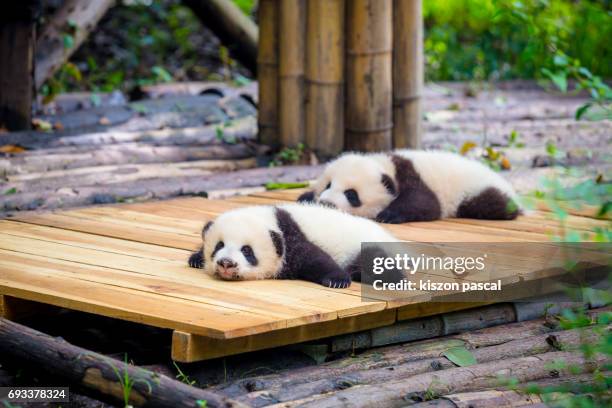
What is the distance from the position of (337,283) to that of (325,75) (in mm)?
3862

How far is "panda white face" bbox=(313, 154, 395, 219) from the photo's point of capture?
19.5 ft

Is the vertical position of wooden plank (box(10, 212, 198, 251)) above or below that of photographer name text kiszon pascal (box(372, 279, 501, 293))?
above

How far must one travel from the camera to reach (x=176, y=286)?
4.38m

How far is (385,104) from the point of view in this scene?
26.2 feet

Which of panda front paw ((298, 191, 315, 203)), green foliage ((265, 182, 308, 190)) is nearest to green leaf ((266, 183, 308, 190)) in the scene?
green foliage ((265, 182, 308, 190))

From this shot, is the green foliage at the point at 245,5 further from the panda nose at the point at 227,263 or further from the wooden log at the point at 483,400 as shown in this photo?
the wooden log at the point at 483,400

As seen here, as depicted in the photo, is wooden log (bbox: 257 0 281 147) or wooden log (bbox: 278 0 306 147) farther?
wooden log (bbox: 257 0 281 147)

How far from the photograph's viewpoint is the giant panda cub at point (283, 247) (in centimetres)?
454

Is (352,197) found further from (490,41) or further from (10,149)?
(490,41)

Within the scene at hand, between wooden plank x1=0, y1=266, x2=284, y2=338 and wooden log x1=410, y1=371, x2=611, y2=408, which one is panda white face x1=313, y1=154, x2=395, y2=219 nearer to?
wooden plank x1=0, y1=266, x2=284, y2=338

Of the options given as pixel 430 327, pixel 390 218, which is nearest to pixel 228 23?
pixel 390 218

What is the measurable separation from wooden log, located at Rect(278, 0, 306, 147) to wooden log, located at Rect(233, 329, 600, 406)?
4.10 metres

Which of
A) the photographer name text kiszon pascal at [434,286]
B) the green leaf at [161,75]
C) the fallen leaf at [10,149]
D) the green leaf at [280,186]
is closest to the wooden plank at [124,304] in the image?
the photographer name text kiszon pascal at [434,286]

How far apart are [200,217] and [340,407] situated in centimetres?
273
